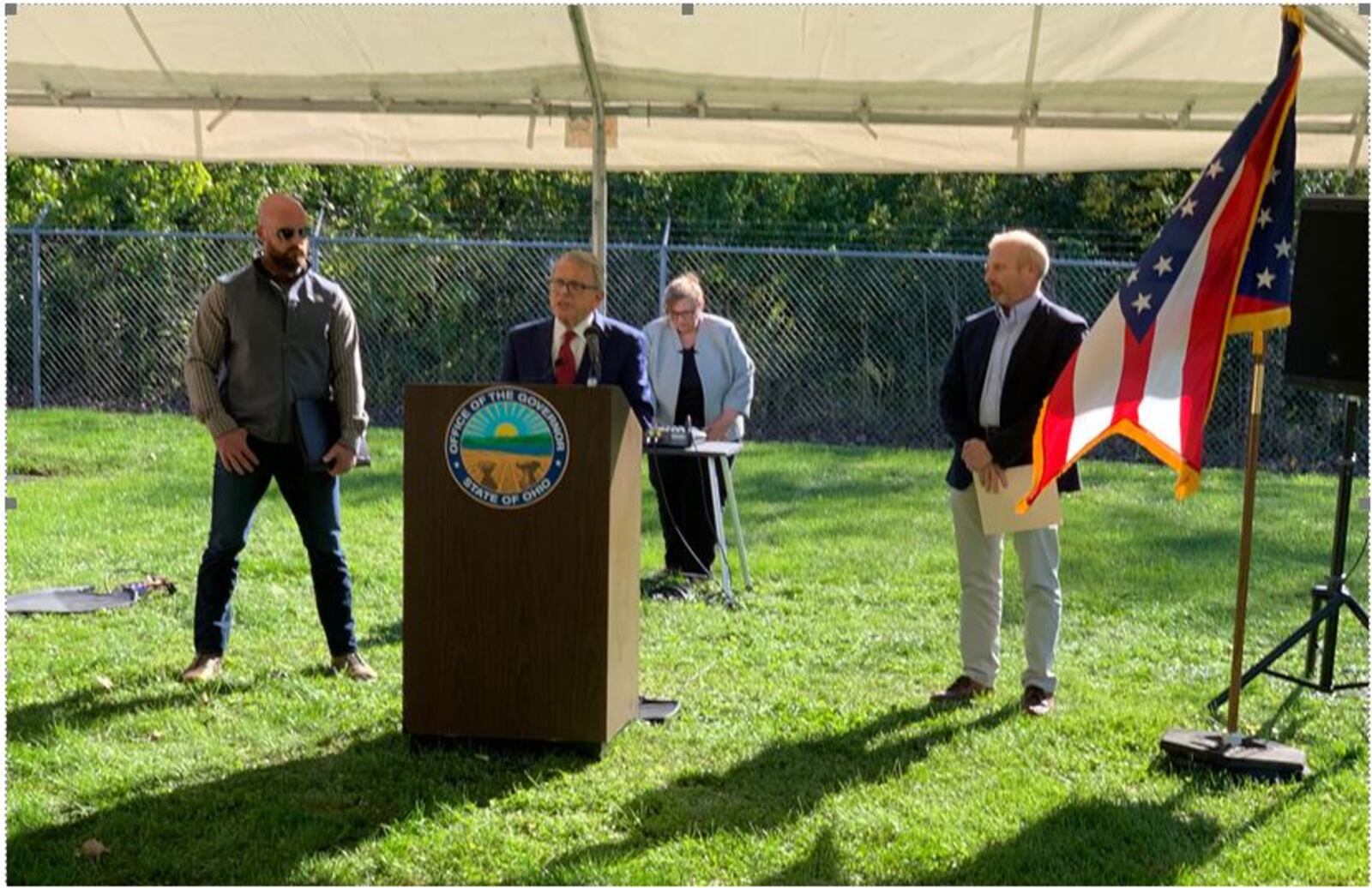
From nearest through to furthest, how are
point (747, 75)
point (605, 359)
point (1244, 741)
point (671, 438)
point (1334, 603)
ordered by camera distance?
point (1244, 741) < point (605, 359) < point (1334, 603) < point (747, 75) < point (671, 438)

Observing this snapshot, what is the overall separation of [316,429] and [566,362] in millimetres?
1070

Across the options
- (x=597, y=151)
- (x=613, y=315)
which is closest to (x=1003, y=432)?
(x=597, y=151)

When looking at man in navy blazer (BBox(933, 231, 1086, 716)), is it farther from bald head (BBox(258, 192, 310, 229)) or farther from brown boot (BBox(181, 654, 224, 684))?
brown boot (BBox(181, 654, 224, 684))

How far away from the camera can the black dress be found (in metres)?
10.1

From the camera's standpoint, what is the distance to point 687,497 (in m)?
10.2

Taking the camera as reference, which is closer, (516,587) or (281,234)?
(516,587)

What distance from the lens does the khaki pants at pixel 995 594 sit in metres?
6.96

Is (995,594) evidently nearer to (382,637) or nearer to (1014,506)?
(1014,506)

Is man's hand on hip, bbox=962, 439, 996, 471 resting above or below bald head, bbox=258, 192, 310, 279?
below

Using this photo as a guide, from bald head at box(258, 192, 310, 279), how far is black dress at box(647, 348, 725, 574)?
3.50 metres

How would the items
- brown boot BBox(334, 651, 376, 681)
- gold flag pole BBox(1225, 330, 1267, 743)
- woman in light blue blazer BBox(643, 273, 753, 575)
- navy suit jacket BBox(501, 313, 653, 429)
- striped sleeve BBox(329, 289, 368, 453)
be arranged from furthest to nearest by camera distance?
woman in light blue blazer BBox(643, 273, 753, 575) < brown boot BBox(334, 651, 376, 681) < striped sleeve BBox(329, 289, 368, 453) < navy suit jacket BBox(501, 313, 653, 429) < gold flag pole BBox(1225, 330, 1267, 743)

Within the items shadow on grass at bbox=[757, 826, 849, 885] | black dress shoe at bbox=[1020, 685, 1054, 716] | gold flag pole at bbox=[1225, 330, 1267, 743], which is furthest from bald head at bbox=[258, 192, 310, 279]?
gold flag pole at bbox=[1225, 330, 1267, 743]

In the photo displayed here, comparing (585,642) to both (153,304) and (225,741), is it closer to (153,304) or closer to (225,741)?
(225,741)

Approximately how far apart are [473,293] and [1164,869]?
14378 millimetres
